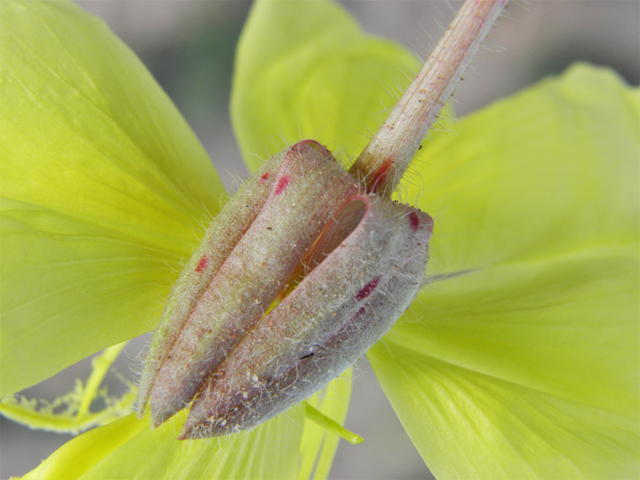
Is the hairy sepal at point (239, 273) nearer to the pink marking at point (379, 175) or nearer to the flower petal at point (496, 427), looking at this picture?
the pink marking at point (379, 175)

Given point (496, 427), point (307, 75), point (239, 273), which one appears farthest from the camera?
point (307, 75)

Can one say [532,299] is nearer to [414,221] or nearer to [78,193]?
[414,221]

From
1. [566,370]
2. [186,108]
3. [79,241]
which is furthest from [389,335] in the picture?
[186,108]

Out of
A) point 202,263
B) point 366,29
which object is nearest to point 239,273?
point 202,263

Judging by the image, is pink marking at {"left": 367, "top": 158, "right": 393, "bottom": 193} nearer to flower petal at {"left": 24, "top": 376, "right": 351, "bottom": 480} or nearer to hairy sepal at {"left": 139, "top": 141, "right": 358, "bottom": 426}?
hairy sepal at {"left": 139, "top": 141, "right": 358, "bottom": 426}

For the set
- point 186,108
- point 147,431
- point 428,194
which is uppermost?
point 186,108

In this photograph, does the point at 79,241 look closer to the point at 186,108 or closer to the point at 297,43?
the point at 297,43

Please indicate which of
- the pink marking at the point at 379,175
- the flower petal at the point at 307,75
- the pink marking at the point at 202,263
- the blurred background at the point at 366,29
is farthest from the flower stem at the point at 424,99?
the blurred background at the point at 366,29

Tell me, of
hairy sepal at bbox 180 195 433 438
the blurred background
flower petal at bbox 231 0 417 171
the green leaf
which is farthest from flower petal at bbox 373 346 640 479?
the blurred background
